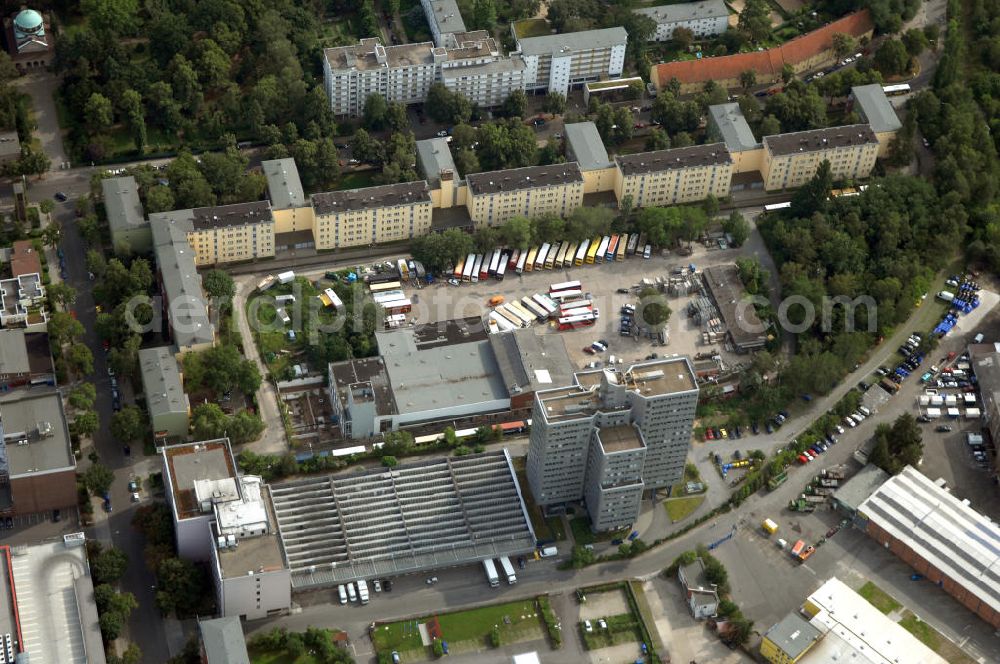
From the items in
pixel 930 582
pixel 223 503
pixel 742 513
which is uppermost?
pixel 223 503

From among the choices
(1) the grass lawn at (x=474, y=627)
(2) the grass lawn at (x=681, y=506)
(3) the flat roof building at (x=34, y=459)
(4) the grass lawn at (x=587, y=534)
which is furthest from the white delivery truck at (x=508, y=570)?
(3) the flat roof building at (x=34, y=459)

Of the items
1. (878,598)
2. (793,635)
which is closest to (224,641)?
(793,635)

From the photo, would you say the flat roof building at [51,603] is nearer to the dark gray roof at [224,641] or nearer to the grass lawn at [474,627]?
the dark gray roof at [224,641]

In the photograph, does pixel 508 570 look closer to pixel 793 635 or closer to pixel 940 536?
pixel 793 635

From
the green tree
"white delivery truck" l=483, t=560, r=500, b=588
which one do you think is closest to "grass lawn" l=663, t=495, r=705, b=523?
"white delivery truck" l=483, t=560, r=500, b=588

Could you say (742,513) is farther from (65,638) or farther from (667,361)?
(65,638)

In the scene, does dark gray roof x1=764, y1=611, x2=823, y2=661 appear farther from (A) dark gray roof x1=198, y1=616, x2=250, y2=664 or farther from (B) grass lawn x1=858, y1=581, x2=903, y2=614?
(A) dark gray roof x1=198, y1=616, x2=250, y2=664

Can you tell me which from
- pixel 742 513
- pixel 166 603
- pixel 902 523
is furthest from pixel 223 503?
pixel 902 523
